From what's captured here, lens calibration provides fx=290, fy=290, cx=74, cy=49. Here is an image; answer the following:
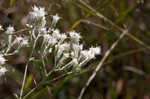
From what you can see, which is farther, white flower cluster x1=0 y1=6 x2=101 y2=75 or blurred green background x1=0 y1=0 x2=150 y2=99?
blurred green background x1=0 y1=0 x2=150 y2=99

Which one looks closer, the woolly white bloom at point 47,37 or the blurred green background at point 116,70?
the woolly white bloom at point 47,37

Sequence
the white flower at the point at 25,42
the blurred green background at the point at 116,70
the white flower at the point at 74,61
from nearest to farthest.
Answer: the white flower at the point at 74,61 < the white flower at the point at 25,42 < the blurred green background at the point at 116,70

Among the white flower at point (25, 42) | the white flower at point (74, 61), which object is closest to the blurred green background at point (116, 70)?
the white flower at point (25, 42)

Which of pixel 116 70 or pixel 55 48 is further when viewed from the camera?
pixel 116 70

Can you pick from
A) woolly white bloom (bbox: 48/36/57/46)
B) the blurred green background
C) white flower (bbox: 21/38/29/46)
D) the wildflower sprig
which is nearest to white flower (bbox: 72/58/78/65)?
the wildflower sprig

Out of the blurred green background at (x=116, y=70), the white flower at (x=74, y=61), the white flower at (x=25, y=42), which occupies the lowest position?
the blurred green background at (x=116, y=70)

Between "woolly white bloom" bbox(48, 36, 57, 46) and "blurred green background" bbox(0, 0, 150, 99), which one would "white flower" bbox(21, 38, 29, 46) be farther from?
"blurred green background" bbox(0, 0, 150, 99)

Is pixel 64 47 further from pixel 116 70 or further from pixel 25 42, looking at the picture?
pixel 116 70

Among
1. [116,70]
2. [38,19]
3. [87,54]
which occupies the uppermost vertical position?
[38,19]

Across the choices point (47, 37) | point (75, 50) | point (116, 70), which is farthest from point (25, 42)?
point (116, 70)

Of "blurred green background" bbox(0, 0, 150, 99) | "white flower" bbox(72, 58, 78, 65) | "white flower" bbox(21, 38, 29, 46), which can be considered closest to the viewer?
"white flower" bbox(72, 58, 78, 65)

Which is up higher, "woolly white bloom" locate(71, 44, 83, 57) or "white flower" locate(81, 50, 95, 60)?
"woolly white bloom" locate(71, 44, 83, 57)

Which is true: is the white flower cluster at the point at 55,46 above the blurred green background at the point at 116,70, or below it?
above

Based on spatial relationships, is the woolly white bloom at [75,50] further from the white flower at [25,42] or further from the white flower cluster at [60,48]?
the white flower at [25,42]
